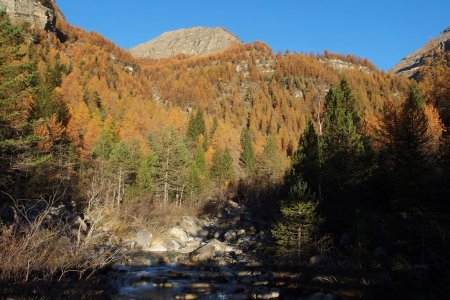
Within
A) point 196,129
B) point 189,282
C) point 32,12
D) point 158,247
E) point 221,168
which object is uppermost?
point 32,12

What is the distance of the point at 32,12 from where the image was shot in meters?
116

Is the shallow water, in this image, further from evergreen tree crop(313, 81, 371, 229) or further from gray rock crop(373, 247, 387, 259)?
evergreen tree crop(313, 81, 371, 229)

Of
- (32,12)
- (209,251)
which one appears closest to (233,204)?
(209,251)

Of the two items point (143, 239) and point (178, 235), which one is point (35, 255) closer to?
point (143, 239)

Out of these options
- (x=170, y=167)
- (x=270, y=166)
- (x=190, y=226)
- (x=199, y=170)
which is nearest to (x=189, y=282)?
(x=190, y=226)

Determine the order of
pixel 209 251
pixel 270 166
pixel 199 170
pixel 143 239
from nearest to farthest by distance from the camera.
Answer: pixel 209 251 < pixel 143 239 < pixel 270 166 < pixel 199 170

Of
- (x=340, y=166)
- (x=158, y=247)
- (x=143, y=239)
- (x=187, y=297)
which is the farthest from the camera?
(x=143, y=239)

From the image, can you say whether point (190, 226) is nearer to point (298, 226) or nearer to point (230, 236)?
point (230, 236)

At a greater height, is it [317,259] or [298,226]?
[298,226]

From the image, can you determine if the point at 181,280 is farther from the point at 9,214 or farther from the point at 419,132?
the point at 419,132

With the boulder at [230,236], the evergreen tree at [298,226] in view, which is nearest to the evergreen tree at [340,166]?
the evergreen tree at [298,226]

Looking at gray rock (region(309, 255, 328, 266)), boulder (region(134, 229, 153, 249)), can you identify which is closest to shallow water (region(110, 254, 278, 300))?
gray rock (region(309, 255, 328, 266))

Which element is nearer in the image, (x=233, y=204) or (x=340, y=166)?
(x=340, y=166)

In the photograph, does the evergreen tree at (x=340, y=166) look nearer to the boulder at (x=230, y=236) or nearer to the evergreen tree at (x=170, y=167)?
the boulder at (x=230, y=236)
